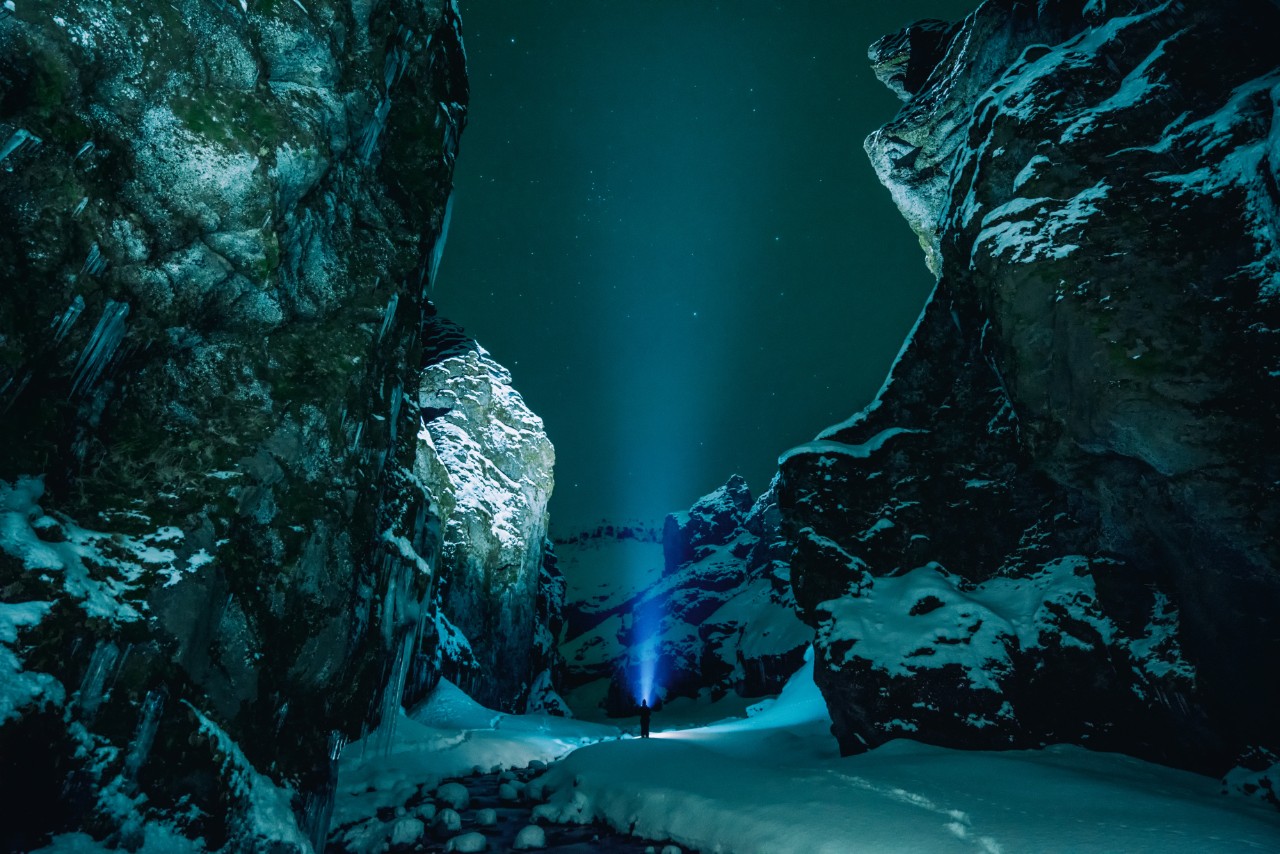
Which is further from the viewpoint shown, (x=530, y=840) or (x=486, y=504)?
(x=486, y=504)

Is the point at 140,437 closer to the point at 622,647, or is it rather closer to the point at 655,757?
the point at 655,757

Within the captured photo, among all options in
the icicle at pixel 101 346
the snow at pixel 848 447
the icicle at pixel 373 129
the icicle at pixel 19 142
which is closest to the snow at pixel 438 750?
the icicle at pixel 101 346

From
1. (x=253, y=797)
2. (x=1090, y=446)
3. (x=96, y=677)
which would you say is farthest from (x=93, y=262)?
(x=1090, y=446)

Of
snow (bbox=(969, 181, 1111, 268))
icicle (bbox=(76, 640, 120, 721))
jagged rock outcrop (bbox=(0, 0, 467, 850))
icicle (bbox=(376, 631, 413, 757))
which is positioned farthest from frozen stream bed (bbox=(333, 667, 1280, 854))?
snow (bbox=(969, 181, 1111, 268))

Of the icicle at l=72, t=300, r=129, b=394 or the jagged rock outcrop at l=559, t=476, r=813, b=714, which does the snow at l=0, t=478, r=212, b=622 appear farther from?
the jagged rock outcrop at l=559, t=476, r=813, b=714

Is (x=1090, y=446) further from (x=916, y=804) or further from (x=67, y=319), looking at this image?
(x=67, y=319)

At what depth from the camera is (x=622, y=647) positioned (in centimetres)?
10281

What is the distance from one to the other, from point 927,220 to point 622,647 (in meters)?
93.1

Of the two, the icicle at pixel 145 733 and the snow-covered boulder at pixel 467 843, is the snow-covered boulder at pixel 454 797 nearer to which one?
the snow-covered boulder at pixel 467 843

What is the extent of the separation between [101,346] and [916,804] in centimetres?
1285

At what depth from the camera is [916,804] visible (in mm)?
7895

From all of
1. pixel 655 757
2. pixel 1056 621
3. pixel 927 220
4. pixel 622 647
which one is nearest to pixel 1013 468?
pixel 1056 621

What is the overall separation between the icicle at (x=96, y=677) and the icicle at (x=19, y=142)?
19.4 ft

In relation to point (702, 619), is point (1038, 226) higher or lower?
lower
